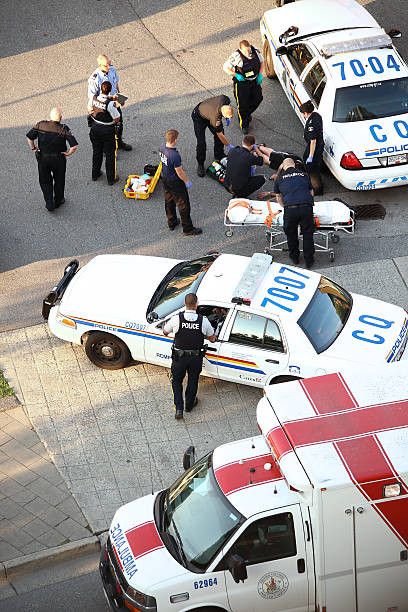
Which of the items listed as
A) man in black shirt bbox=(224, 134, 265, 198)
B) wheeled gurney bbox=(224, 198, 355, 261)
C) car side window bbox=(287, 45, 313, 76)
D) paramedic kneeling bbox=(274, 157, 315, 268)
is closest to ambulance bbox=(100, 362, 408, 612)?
paramedic kneeling bbox=(274, 157, 315, 268)

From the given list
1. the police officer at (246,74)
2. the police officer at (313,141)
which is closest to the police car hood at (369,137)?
the police officer at (313,141)

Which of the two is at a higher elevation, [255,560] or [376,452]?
[376,452]

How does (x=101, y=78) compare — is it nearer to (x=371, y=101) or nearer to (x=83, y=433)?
(x=371, y=101)

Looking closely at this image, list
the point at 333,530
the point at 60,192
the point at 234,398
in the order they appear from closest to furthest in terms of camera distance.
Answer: the point at 333,530, the point at 234,398, the point at 60,192

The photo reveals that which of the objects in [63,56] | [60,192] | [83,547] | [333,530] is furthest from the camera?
[63,56]

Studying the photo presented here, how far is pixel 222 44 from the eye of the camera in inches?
734

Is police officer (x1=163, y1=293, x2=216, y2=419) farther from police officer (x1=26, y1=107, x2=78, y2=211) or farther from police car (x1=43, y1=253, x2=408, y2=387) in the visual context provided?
police officer (x1=26, y1=107, x2=78, y2=211)

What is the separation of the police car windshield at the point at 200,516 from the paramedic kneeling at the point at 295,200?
→ 16.4 feet

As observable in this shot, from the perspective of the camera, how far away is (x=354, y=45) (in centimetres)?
1526

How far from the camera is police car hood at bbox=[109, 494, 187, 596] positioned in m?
7.81

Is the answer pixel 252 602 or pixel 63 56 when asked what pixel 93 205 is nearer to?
pixel 63 56

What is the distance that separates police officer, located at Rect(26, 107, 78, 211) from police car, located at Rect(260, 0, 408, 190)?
4152 mm

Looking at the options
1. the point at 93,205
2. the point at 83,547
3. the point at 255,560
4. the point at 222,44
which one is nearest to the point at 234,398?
the point at 83,547

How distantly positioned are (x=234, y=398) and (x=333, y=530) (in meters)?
3.94
